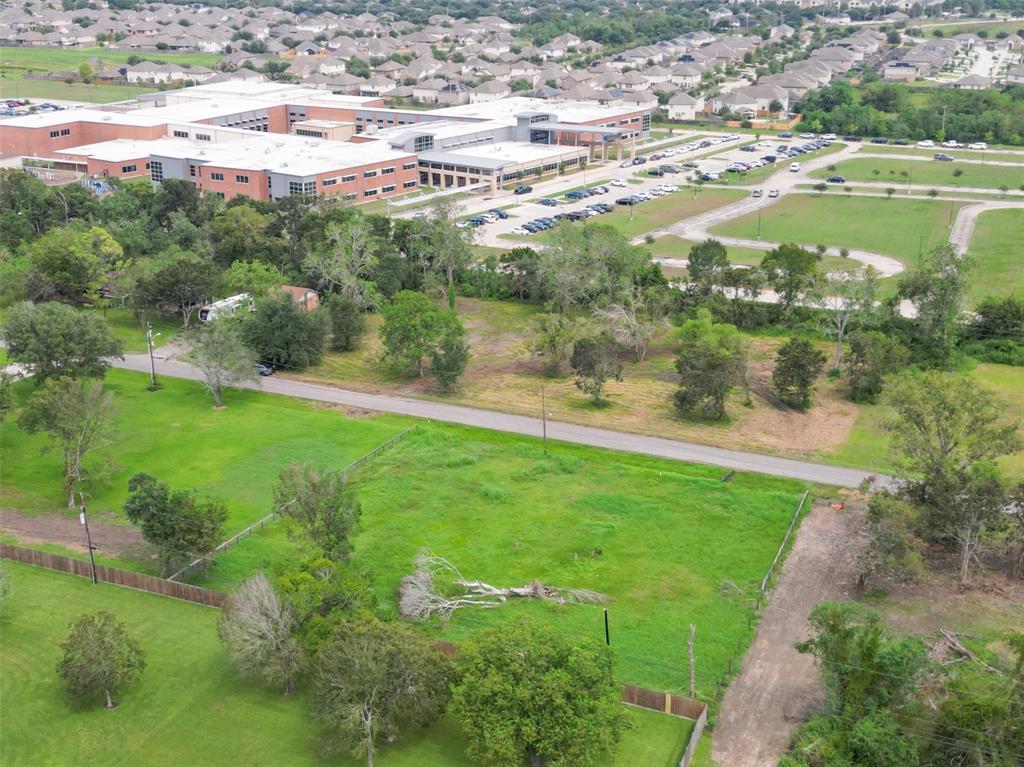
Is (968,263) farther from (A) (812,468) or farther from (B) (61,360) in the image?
(B) (61,360)

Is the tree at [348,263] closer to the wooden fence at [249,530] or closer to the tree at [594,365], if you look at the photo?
the tree at [594,365]

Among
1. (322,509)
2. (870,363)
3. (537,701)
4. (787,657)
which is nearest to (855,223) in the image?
(870,363)

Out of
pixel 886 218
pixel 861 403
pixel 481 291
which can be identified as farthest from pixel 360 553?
pixel 886 218

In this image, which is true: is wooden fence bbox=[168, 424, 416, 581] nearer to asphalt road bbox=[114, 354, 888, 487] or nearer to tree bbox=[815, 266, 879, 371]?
asphalt road bbox=[114, 354, 888, 487]

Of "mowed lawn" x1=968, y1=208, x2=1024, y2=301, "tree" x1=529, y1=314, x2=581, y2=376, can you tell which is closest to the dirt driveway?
"tree" x1=529, y1=314, x2=581, y2=376

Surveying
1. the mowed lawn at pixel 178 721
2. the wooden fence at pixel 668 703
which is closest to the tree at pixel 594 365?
the wooden fence at pixel 668 703

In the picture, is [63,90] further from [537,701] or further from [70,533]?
[537,701]
